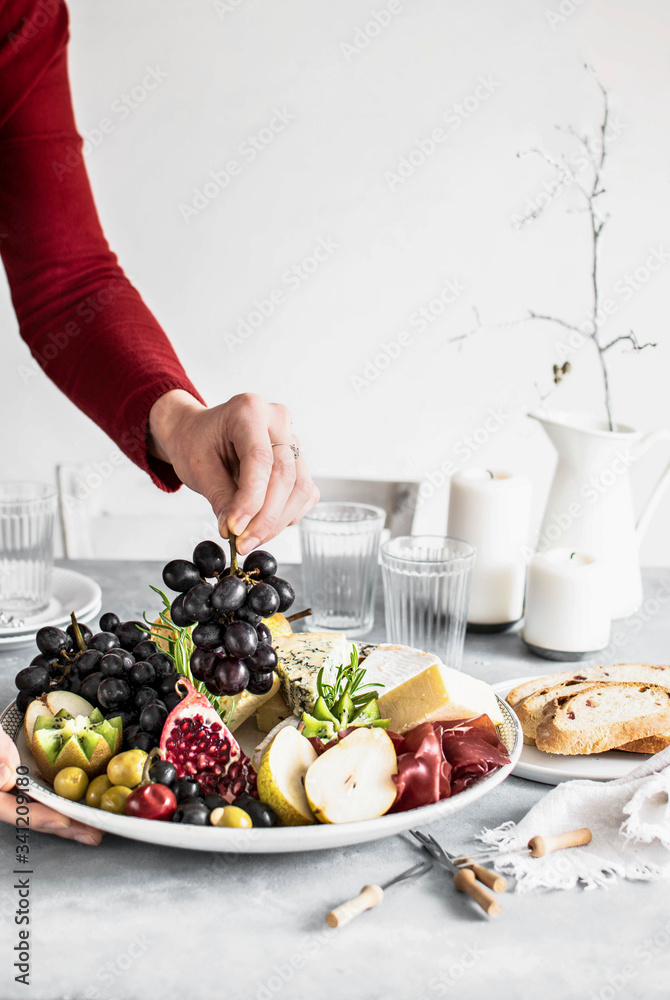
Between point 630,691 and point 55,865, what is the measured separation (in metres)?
0.59

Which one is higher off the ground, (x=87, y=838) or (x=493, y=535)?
(x=493, y=535)

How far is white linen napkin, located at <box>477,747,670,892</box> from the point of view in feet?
2.22

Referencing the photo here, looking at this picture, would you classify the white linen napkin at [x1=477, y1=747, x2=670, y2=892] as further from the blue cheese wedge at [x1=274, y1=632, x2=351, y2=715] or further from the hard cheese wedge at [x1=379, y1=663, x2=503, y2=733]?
the blue cheese wedge at [x1=274, y1=632, x2=351, y2=715]

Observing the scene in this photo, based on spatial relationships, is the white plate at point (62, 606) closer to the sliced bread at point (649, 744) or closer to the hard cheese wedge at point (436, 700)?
the hard cheese wedge at point (436, 700)

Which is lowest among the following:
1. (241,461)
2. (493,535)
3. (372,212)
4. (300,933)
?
(300,933)

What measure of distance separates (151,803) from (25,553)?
746 millimetres

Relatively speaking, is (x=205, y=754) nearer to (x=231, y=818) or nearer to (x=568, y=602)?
(x=231, y=818)

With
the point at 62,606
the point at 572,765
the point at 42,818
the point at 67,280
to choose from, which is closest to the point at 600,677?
the point at 572,765

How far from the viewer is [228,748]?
2.41 ft

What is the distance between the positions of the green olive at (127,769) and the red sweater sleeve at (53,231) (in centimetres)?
64

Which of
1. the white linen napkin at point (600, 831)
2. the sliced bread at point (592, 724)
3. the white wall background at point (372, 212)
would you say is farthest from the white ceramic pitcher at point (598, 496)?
the white wall background at point (372, 212)

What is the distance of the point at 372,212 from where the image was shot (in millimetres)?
2689

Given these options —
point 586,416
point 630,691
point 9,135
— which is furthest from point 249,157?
point 630,691

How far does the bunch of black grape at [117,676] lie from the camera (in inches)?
30.3
